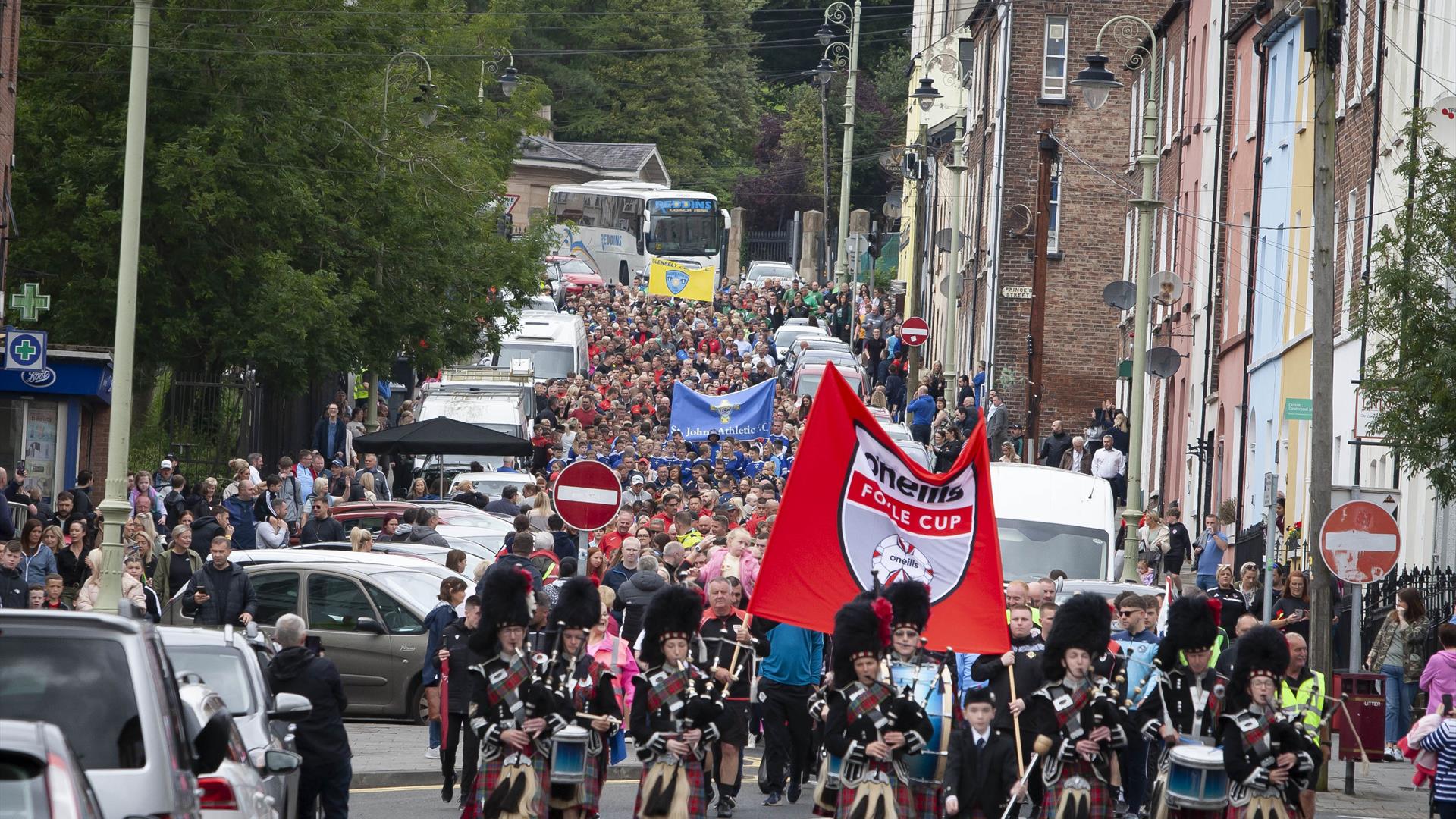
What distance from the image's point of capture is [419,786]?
60.2 ft

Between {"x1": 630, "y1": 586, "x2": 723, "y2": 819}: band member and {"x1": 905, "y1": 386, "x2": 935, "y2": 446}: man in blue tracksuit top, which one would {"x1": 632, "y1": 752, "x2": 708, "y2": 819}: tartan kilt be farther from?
{"x1": 905, "y1": 386, "x2": 935, "y2": 446}: man in blue tracksuit top

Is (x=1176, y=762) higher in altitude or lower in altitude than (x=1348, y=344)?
lower

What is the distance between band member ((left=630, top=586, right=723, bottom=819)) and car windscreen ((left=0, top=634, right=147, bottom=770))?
17.8ft

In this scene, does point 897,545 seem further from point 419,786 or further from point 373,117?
point 373,117

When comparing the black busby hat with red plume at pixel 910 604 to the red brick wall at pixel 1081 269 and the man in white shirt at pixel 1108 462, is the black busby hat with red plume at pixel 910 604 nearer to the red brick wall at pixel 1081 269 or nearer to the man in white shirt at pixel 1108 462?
the man in white shirt at pixel 1108 462

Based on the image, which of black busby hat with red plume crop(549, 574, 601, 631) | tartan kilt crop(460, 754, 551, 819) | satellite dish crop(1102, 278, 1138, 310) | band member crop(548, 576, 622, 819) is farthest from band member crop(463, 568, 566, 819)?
satellite dish crop(1102, 278, 1138, 310)

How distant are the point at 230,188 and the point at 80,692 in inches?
1057

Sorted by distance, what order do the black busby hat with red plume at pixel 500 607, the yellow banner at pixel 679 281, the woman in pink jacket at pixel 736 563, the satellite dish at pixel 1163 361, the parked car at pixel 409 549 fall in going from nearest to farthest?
the black busby hat with red plume at pixel 500 607 < the woman in pink jacket at pixel 736 563 < the parked car at pixel 409 549 < the satellite dish at pixel 1163 361 < the yellow banner at pixel 679 281

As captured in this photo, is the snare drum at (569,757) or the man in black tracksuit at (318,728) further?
the man in black tracksuit at (318,728)

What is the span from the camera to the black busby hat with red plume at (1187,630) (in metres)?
14.1

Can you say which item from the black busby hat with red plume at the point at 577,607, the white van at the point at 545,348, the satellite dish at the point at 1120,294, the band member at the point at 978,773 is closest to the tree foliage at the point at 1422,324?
the band member at the point at 978,773

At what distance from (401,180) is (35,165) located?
555 centimetres

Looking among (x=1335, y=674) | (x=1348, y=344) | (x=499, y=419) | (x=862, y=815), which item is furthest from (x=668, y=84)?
(x=862, y=815)

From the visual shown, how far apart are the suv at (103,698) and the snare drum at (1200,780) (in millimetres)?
6421
